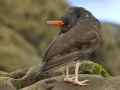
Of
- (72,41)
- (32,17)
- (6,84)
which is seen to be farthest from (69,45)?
→ (32,17)

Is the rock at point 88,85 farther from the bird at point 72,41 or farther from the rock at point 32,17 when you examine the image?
the rock at point 32,17

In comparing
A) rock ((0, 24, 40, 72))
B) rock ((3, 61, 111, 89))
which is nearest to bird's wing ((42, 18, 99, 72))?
rock ((3, 61, 111, 89))

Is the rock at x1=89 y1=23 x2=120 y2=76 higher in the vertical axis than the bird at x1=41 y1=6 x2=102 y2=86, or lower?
lower

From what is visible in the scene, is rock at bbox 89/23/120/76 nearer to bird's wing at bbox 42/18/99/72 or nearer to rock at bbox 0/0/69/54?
rock at bbox 0/0/69/54

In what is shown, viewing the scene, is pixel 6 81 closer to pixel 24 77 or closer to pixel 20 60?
pixel 24 77

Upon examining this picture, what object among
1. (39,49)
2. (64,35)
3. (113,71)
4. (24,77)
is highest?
(64,35)

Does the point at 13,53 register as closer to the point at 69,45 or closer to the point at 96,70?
the point at 96,70

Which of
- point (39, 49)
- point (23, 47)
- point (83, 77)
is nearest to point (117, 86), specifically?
point (83, 77)
